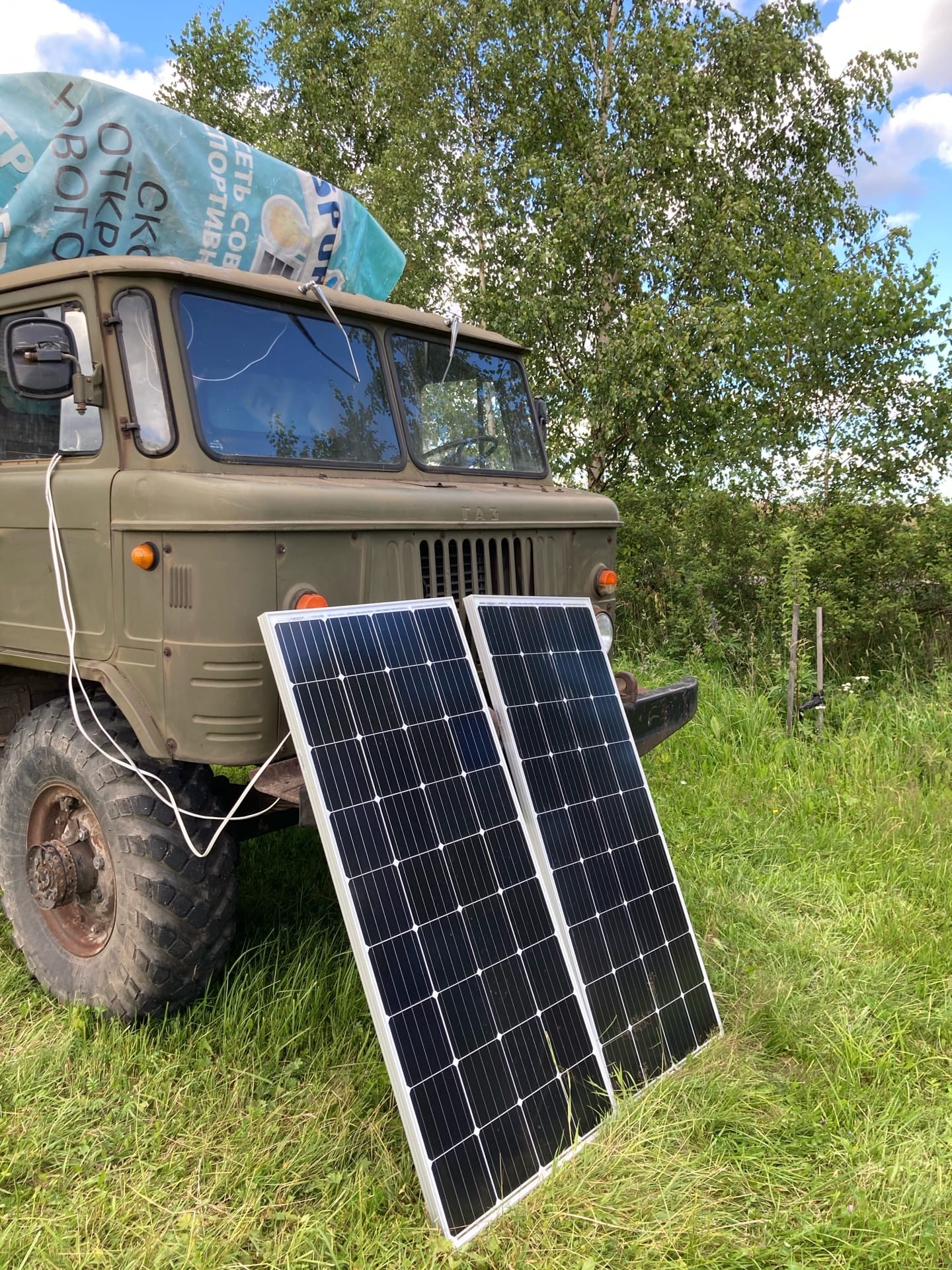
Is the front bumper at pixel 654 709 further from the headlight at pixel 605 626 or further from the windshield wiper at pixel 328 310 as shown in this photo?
the windshield wiper at pixel 328 310

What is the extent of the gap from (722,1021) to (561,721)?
1250 millimetres

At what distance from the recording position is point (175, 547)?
3.01 m

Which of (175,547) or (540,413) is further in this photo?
(540,413)

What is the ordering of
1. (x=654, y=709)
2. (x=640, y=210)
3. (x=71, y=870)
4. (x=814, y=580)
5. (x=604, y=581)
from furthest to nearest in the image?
(x=640, y=210), (x=814, y=580), (x=604, y=581), (x=654, y=709), (x=71, y=870)

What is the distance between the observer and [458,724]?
3.04 meters

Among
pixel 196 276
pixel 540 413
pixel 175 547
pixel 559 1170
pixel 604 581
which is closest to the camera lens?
pixel 559 1170

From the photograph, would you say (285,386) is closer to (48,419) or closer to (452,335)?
(48,419)

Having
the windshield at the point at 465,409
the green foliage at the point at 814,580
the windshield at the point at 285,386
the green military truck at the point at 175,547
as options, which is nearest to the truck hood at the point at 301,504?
the green military truck at the point at 175,547

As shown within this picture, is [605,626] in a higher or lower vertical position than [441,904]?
higher

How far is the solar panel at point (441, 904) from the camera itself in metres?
2.46

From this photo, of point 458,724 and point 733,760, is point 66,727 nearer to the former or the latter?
point 458,724

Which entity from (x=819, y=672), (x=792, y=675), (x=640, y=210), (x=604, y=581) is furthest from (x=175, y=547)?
(x=640, y=210)

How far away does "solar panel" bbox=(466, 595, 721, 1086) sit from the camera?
3.09m

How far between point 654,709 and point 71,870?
2437 mm
